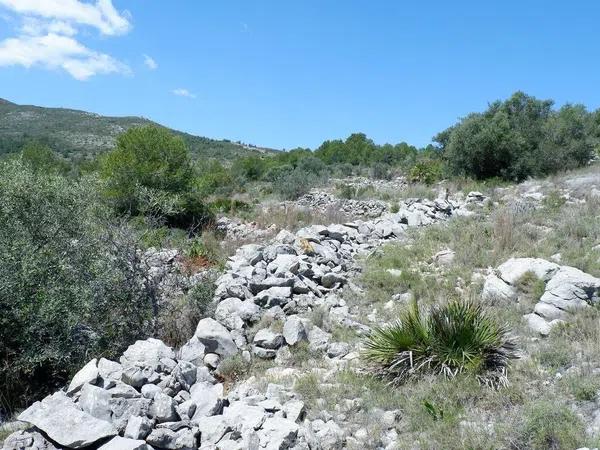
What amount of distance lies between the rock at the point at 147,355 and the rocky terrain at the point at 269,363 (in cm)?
1

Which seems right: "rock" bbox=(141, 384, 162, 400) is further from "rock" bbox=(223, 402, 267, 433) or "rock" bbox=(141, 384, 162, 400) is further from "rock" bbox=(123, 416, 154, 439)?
"rock" bbox=(223, 402, 267, 433)

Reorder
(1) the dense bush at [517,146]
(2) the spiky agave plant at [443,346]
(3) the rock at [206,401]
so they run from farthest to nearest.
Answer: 1. (1) the dense bush at [517,146]
2. (2) the spiky agave plant at [443,346]
3. (3) the rock at [206,401]

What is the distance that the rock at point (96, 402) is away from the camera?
4672 millimetres

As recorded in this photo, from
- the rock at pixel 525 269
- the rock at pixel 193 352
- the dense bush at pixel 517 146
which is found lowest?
the rock at pixel 193 352

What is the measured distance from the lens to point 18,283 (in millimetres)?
6500

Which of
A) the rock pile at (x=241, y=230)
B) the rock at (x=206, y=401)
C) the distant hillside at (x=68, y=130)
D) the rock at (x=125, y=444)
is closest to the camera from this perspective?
the rock at (x=125, y=444)

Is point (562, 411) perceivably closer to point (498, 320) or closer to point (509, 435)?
point (509, 435)

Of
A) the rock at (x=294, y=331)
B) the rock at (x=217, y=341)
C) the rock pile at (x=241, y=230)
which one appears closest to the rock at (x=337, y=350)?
the rock at (x=294, y=331)

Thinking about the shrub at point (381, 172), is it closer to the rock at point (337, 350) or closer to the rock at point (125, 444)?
→ the rock at point (337, 350)

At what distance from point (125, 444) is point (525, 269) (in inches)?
244

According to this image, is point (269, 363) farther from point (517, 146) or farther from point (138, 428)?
point (517, 146)

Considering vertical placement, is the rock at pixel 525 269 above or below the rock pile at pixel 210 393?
above

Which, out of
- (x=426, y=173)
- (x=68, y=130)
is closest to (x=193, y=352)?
(x=426, y=173)

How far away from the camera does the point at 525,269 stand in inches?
309
